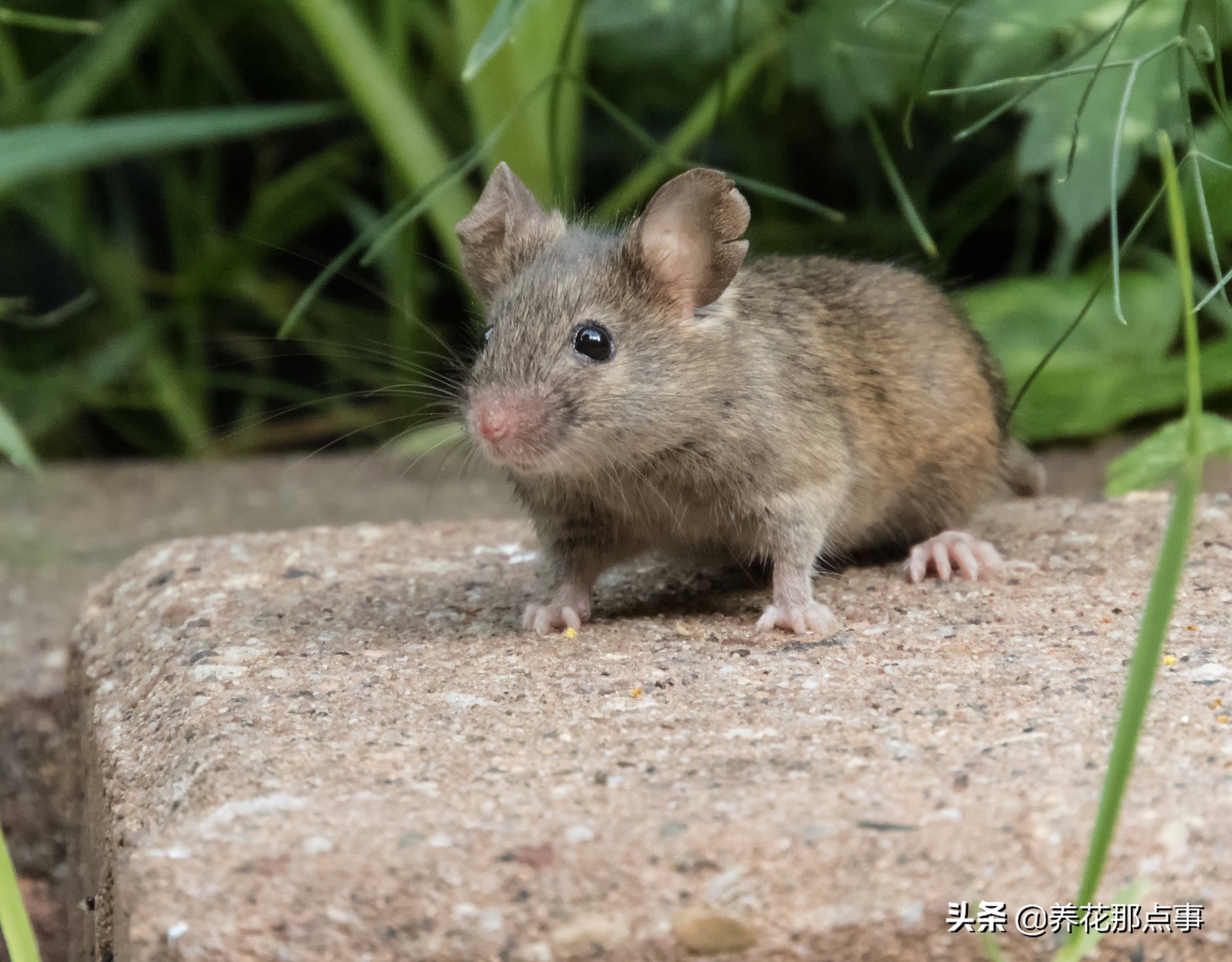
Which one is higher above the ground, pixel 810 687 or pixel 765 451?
pixel 765 451

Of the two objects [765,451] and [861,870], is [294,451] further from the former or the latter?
[861,870]

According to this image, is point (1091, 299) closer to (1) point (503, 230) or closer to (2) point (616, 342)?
(2) point (616, 342)

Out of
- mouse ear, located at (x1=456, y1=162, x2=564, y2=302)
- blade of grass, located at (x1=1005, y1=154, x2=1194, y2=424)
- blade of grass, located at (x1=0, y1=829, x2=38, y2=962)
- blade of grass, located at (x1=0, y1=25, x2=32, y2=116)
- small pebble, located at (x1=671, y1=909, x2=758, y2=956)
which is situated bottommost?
small pebble, located at (x1=671, y1=909, x2=758, y2=956)

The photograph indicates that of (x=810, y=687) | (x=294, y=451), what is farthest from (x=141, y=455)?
(x=810, y=687)

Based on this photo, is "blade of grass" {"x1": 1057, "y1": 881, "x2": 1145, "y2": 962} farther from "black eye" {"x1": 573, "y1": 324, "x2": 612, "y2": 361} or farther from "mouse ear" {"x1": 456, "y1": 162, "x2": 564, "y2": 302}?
"mouse ear" {"x1": 456, "y1": 162, "x2": 564, "y2": 302}

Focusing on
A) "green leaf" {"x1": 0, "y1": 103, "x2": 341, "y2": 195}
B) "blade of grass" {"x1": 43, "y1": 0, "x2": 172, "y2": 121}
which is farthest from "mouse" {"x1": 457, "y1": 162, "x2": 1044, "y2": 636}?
"blade of grass" {"x1": 43, "y1": 0, "x2": 172, "y2": 121}

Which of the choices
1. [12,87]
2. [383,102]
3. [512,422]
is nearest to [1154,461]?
[512,422]

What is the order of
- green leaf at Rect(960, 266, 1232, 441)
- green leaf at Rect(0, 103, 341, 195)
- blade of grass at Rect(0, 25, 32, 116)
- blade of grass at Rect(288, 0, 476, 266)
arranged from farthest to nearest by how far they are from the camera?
blade of grass at Rect(0, 25, 32, 116)
blade of grass at Rect(288, 0, 476, 266)
green leaf at Rect(960, 266, 1232, 441)
green leaf at Rect(0, 103, 341, 195)
